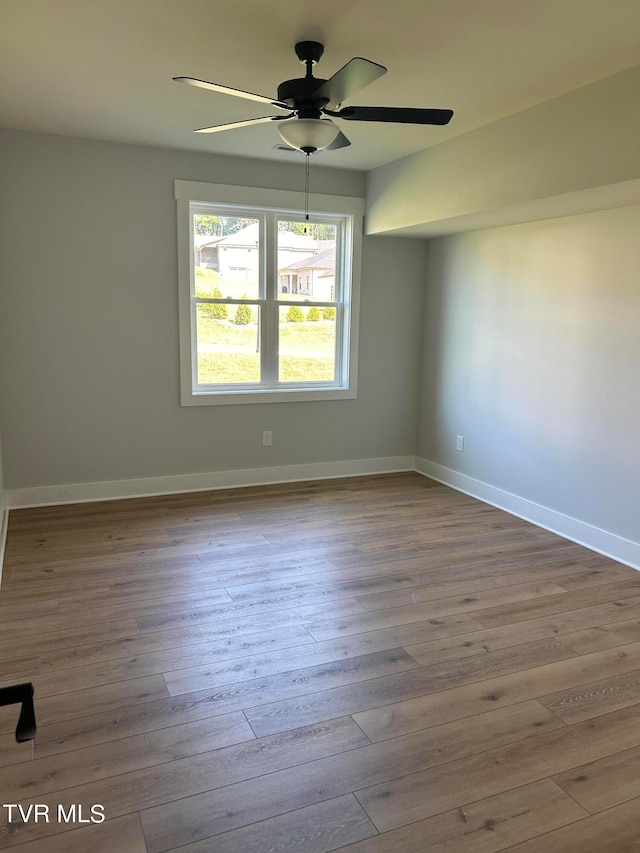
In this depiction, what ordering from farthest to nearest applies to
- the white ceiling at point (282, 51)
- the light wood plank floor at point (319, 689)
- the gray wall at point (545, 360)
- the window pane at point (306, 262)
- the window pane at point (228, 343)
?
the window pane at point (306, 262) < the window pane at point (228, 343) < the gray wall at point (545, 360) < the white ceiling at point (282, 51) < the light wood plank floor at point (319, 689)

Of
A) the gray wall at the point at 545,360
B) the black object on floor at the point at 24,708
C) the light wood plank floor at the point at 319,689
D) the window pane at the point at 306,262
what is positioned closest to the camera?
the black object on floor at the point at 24,708

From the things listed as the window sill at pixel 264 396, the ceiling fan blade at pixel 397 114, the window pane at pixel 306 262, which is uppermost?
the ceiling fan blade at pixel 397 114

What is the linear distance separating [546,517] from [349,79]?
3128 mm

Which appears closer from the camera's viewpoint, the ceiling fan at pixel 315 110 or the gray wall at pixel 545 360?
the ceiling fan at pixel 315 110

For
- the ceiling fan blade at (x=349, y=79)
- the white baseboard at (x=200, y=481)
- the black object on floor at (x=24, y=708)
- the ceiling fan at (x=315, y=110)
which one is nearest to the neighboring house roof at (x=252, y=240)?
the white baseboard at (x=200, y=481)

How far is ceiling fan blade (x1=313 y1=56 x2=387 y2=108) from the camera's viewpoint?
207 centimetres

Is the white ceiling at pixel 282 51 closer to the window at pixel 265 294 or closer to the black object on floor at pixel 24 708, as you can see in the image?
the window at pixel 265 294

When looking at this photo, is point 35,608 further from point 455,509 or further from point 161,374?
point 455,509

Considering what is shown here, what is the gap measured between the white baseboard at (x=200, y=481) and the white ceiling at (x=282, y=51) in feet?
8.25

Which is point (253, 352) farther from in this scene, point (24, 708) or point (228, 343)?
point (24, 708)

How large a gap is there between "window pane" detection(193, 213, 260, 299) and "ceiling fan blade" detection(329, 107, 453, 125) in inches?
92.5

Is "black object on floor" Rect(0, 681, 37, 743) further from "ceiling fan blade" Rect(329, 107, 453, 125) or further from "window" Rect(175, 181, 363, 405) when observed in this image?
"window" Rect(175, 181, 363, 405)

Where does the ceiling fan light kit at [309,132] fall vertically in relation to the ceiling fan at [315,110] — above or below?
below

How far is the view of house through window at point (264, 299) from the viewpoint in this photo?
15.6 ft
